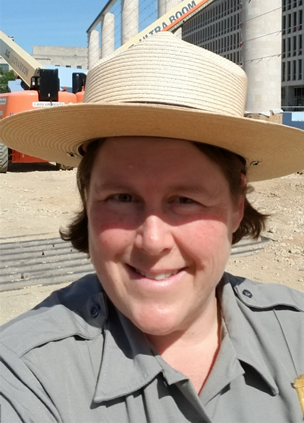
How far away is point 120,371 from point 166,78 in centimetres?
76

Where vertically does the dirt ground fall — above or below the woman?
below

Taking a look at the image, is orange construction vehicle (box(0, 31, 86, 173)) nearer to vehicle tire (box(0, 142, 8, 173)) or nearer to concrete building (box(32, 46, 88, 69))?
vehicle tire (box(0, 142, 8, 173))

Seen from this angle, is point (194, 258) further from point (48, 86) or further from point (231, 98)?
point (48, 86)

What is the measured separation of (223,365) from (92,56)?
35.6 m

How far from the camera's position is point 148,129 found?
134 centimetres

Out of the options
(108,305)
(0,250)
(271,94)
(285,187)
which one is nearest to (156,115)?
(108,305)

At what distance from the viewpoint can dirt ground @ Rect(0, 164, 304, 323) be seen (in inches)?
192

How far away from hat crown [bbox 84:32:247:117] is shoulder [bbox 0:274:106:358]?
564mm

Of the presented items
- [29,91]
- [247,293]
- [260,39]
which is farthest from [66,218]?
[260,39]

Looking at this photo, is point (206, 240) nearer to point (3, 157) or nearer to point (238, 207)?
point (238, 207)

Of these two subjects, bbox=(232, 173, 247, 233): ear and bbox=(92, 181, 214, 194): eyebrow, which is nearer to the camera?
bbox=(92, 181, 214, 194): eyebrow

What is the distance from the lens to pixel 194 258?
135cm

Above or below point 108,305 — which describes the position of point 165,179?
above

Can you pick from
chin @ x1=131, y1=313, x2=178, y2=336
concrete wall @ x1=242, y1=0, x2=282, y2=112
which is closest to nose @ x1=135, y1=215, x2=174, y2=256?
chin @ x1=131, y1=313, x2=178, y2=336
